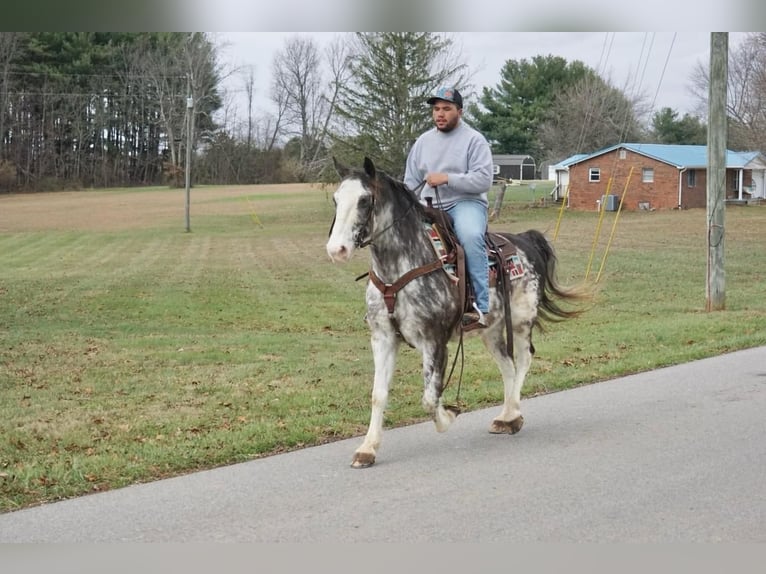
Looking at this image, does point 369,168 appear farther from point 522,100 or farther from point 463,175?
point 522,100

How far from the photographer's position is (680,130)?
90.4 feet

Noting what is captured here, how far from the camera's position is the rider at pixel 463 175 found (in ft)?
21.9

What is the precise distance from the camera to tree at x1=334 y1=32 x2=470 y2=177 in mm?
20531

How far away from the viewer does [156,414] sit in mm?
8281

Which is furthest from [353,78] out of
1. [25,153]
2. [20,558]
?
[20,558]

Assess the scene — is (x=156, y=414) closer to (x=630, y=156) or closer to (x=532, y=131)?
(x=532, y=131)

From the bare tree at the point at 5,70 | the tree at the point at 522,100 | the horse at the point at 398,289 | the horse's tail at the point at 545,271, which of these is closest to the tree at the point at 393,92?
the tree at the point at 522,100

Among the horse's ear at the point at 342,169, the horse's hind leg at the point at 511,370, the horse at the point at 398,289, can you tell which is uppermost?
the horse's ear at the point at 342,169

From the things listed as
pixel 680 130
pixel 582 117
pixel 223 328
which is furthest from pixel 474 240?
pixel 680 130

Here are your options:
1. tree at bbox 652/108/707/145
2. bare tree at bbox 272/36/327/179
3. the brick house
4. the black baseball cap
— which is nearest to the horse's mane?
the black baseball cap

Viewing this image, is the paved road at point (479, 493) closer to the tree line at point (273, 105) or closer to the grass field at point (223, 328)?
the grass field at point (223, 328)

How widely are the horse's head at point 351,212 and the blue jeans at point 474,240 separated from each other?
3.12ft

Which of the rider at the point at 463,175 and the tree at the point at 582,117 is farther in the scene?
→ the tree at the point at 582,117

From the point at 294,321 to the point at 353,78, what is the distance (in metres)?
6.58
